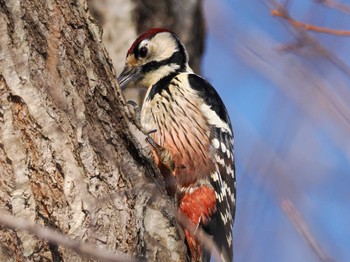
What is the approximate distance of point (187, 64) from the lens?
4.45 meters

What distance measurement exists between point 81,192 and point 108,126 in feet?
1.02

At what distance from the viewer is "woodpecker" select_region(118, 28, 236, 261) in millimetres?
3488

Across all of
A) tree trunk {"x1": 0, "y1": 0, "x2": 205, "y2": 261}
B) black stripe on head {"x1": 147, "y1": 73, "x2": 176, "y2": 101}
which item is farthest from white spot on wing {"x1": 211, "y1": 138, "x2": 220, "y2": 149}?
tree trunk {"x1": 0, "y1": 0, "x2": 205, "y2": 261}

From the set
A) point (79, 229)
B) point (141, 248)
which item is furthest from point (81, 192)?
point (141, 248)

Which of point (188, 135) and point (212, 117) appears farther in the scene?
point (212, 117)

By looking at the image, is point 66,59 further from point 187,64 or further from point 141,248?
point 187,64

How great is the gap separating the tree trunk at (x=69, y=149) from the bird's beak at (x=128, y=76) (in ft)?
4.74

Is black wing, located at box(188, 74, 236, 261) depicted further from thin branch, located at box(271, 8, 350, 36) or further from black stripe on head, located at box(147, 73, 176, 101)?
thin branch, located at box(271, 8, 350, 36)

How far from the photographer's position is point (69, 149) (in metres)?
2.48

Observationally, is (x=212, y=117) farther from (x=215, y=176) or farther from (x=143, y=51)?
(x=143, y=51)

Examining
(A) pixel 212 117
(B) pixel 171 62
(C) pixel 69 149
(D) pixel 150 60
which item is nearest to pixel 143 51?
(D) pixel 150 60

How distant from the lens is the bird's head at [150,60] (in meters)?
4.22

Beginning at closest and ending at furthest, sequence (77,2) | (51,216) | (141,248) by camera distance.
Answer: (51,216) < (141,248) < (77,2)

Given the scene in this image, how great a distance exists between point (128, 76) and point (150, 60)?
0.16m
